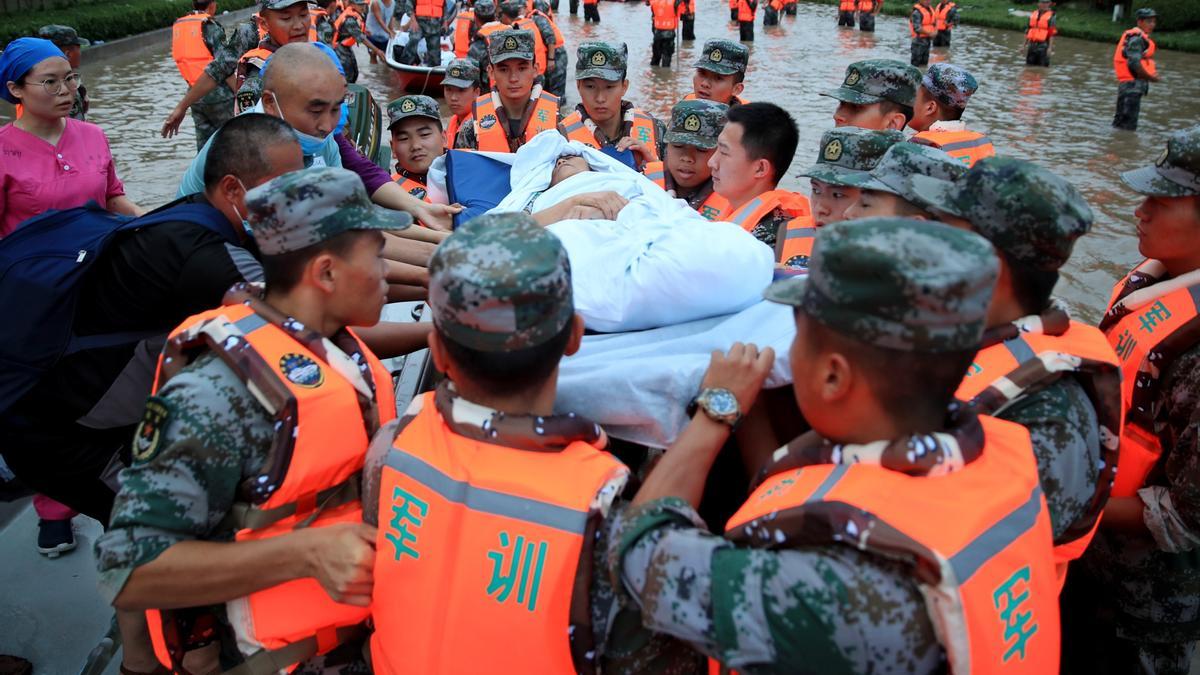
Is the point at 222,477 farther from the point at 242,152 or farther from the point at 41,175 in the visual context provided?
the point at 41,175

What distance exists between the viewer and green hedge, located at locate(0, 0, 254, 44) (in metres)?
17.7

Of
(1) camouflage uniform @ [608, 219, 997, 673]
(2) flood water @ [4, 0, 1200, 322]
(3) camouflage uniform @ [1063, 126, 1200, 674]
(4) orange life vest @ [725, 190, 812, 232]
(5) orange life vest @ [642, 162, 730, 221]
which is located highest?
(1) camouflage uniform @ [608, 219, 997, 673]

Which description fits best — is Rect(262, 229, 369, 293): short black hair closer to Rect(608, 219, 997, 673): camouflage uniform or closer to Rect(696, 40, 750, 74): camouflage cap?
Rect(608, 219, 997, 673): camouflage uniform

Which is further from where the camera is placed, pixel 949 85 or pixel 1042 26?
pixel 1042 26

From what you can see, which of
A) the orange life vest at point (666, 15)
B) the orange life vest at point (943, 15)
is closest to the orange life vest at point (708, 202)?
the orange life vest at point (666, 15)

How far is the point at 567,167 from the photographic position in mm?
2971

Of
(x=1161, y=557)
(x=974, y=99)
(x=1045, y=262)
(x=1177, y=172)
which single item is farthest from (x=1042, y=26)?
(x=1045, y=262)

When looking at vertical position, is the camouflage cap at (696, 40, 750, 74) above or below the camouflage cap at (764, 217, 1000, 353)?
below

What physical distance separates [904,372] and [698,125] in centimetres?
322

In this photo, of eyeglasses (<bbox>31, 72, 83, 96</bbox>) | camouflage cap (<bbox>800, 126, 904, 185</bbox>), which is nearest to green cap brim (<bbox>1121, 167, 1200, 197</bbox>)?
camouflage cap (<bbox>800, 126, 904, 185</bbox>)

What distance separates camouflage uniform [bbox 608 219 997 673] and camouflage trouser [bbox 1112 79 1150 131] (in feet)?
51.1

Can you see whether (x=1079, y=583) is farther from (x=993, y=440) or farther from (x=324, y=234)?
(x=324, y=234)

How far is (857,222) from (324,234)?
1184 mm

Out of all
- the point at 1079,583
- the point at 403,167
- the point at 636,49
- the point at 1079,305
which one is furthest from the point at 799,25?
the point at 1079,583
